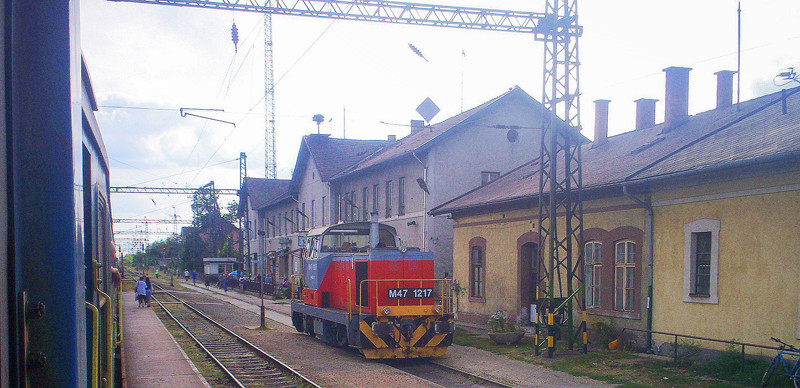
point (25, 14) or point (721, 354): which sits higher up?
point (25, 14)

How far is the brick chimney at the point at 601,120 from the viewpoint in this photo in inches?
871

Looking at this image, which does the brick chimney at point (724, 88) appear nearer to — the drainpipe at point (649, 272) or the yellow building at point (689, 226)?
the yellow building at point (689, 226)

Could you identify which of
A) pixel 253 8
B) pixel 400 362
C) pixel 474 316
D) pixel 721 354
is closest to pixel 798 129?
pixel 721 354

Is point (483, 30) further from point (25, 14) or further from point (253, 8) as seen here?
point (25, 14)

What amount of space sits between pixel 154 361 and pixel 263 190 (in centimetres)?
4450

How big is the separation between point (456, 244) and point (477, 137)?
511 cm

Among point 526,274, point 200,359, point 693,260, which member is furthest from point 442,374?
point 526,274

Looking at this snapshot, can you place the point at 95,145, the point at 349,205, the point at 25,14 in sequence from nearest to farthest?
→ the point at 25,14
the point at 95,145
the point at 349,205

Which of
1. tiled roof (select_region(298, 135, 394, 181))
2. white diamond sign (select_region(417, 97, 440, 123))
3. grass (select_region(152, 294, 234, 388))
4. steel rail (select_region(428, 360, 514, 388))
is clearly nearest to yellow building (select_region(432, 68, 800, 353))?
steel rail (select_region(428, 360, 514, 388))

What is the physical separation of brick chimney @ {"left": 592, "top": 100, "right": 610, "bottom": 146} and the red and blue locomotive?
9071 millimetres

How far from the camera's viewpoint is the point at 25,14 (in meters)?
2.09

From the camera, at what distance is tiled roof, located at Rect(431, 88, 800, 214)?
1210 cm

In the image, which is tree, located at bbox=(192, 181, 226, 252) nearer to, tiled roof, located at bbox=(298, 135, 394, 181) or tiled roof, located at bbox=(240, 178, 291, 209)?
tiled roof, located at bbox=(240, 178, 291, 209)

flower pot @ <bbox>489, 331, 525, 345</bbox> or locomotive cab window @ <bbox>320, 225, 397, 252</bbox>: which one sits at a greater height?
locomotive cab window @ <bbox>320, 225, 397, 252</bbox>
